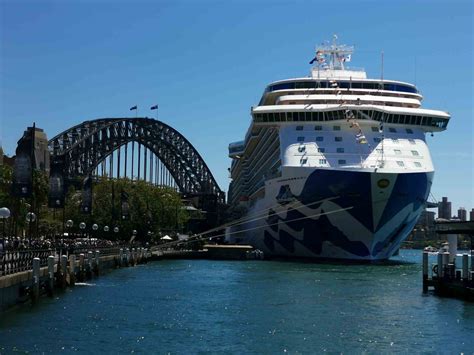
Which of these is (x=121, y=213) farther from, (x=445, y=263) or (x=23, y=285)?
(x=23, y=285)

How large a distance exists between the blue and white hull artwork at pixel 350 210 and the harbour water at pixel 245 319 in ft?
41.2

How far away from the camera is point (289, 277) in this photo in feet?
194

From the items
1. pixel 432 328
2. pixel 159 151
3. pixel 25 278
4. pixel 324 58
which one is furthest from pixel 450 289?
pixel 159 151

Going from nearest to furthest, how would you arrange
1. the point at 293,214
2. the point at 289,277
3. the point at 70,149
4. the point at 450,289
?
the point at 450,289 < the point at 289,277 < the point at 293,214 < the point at 70,149

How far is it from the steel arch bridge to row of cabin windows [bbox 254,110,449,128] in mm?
59713

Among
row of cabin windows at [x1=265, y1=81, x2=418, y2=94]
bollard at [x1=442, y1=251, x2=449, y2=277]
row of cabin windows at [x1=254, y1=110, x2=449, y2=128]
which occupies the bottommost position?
bollard at [x1=442, y1=251, x2=449, y2=277]

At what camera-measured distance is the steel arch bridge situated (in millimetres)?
147750

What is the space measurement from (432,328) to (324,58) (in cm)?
6437

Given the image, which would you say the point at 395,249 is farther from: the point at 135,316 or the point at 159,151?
the point at 159,151

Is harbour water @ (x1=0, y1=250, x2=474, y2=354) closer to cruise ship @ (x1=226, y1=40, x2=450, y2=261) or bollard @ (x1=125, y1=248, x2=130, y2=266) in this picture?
cruise ship @ (x1=226, y1=40, x2=450, y2=261)

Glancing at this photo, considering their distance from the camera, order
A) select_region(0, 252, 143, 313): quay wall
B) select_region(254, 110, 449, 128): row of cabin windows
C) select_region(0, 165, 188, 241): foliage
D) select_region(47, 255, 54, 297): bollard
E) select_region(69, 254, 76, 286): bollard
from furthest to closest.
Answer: select_region(0, 165, 188, 241): foliage, select_region(254, 110, 449, 128): row of cabin windows, select_region(69, 254, 76, 286): bollard, select_region(47, 255, 54, 297): bollard, select_region(0, 252, 143, 313): quay wall

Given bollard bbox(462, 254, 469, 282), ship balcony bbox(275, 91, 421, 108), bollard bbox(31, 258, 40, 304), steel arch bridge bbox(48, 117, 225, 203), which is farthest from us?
steel arch bridge bbox(48, 117, 225, 203)

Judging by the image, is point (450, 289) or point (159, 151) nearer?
point (450, 289)

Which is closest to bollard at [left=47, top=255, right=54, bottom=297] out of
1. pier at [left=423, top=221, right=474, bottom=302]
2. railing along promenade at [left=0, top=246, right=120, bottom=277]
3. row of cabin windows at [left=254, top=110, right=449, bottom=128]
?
railing along promenade at [left=0, top=246, right=120, bottom=277]
